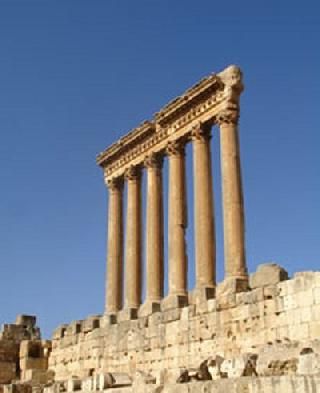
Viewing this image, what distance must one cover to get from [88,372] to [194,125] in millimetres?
10200

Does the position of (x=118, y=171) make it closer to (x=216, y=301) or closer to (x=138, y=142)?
(x=138, y=142)

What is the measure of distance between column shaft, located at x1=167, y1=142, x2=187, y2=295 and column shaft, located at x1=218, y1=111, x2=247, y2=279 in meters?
2.89

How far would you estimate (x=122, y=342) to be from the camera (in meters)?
23.2

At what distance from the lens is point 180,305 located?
835 inches

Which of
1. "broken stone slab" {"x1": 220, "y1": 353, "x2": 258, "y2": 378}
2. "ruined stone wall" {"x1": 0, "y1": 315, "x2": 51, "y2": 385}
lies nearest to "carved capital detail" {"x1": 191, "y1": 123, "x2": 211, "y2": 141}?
"ruined stone wall" {"x1": 0, "y1": 315, "x2": 51, "y2": 385}

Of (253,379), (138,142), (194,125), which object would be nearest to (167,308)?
(194,125)

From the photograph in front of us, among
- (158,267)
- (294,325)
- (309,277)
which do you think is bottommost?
(294,325)

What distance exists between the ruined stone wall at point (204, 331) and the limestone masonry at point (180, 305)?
0.04 meters

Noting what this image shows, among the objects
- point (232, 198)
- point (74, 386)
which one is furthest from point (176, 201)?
point (74, 386)

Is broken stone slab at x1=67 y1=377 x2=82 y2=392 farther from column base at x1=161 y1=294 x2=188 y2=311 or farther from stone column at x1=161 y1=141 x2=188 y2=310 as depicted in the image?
stone column at x1=161 y1=141 x2=188 y2=310

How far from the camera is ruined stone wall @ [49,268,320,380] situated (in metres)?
15.8

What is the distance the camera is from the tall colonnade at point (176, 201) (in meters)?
21.2

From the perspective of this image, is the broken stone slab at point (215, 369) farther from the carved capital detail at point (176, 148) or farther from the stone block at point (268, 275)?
the carved capital detail at point (176, 148)

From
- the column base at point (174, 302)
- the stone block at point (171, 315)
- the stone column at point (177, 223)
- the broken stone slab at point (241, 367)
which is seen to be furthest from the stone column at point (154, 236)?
the broken stone slab at point (241, 367)
